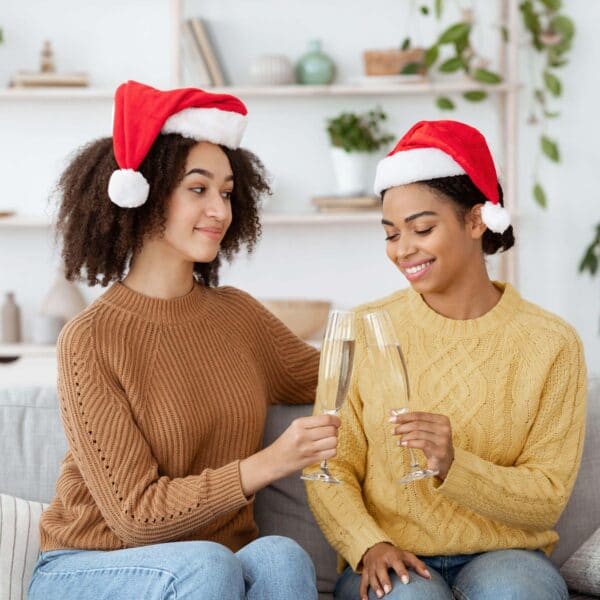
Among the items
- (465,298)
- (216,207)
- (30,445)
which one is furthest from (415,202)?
(30,445)

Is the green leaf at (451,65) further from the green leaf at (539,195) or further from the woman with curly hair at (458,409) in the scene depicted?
the woman with curly hair at (458,409)

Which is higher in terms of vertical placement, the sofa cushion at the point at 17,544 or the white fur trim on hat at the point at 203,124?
the white fur trim on hat at the point at 203,124

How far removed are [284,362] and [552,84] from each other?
8.66 ft

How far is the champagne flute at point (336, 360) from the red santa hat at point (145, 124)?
49 centimetres

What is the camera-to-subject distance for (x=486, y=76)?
13.3 feet

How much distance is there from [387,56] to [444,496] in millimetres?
2672

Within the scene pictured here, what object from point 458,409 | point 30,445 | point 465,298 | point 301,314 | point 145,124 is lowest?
point 301,314

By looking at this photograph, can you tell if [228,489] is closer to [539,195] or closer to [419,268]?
[419,268]

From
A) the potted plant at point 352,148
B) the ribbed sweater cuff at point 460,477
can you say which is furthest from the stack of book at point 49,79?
the ribbed sweater cuff at point 460,477

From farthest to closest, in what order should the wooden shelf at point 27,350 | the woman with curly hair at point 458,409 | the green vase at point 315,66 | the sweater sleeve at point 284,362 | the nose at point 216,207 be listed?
the green vase at point 315,66 < the wooden shelf at point 27,350 < the sweater sleeve at point 284,362 < the nose at point 216,207 < the woman with curly hair at point 458,409

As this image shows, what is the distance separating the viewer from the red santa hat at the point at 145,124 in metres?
1.73

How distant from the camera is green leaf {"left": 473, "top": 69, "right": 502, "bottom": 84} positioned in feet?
13.3

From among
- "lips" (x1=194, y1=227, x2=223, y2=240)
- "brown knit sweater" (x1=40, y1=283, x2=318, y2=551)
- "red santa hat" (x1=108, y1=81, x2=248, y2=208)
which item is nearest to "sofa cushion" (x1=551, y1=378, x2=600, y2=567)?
"brown knit sweater" (x1=40, y1=283, x2=318, y2=551)

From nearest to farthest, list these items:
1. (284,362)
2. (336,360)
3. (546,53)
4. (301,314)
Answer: (336,360) → (284,362) → (301,314) → (546,53)
